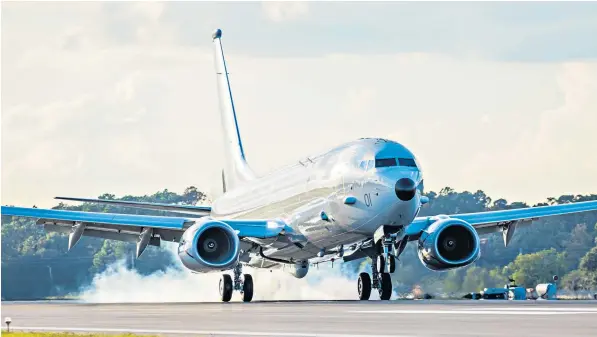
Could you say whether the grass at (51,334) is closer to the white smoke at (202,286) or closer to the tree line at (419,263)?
the white smoke at (202,286)

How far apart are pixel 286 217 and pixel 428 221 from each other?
5.21m

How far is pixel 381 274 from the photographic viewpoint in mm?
43531

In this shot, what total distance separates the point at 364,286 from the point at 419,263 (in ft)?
79.8

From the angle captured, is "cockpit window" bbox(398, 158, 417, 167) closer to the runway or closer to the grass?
the runway

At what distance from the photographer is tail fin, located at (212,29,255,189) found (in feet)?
197

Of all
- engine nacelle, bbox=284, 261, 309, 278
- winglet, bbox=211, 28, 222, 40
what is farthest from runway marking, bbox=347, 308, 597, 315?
winglet, bbox=211, 28, 222, 40

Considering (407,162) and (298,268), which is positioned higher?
(407,162)

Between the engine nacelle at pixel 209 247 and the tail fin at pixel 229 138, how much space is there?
1330 centimetres

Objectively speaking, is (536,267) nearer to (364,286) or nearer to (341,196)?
(364,286)

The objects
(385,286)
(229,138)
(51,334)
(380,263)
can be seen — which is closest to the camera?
(51,334)

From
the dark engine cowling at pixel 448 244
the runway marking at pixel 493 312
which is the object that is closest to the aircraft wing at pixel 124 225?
the dark engine cowling at pixel 448 244

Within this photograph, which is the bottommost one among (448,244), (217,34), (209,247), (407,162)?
(448,244)

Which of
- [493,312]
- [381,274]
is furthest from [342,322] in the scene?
[381,274]

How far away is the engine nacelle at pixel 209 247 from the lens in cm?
4331
